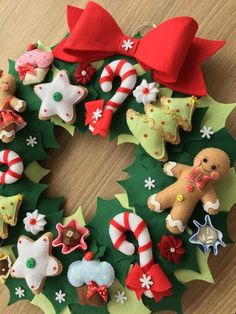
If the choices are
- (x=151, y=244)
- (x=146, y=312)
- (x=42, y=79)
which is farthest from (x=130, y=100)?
(x=146, y=312)

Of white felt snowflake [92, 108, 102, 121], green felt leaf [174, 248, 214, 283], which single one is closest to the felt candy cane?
white felt snowflake [92, 108, 102, 121]

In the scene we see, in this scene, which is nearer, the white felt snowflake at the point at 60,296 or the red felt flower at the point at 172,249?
the red felt flower at the point at 172,249

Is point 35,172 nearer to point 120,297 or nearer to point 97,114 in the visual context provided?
point 97,114

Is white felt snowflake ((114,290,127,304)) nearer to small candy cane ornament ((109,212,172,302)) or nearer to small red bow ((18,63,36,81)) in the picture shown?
small candy cane ornament ((109,212,172,302))

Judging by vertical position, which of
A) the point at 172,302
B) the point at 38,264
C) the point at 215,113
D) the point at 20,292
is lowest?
the point at 20,292

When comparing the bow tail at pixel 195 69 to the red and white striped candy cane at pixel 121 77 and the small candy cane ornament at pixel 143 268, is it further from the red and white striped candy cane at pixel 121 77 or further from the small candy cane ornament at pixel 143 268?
the small candy cane ornament at pixel 143 268

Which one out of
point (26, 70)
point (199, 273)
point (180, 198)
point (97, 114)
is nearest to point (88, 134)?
point (97, 114)

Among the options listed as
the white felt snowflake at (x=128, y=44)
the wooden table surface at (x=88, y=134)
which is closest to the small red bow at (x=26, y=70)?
the wooden table surface at (x=88, y=134)
